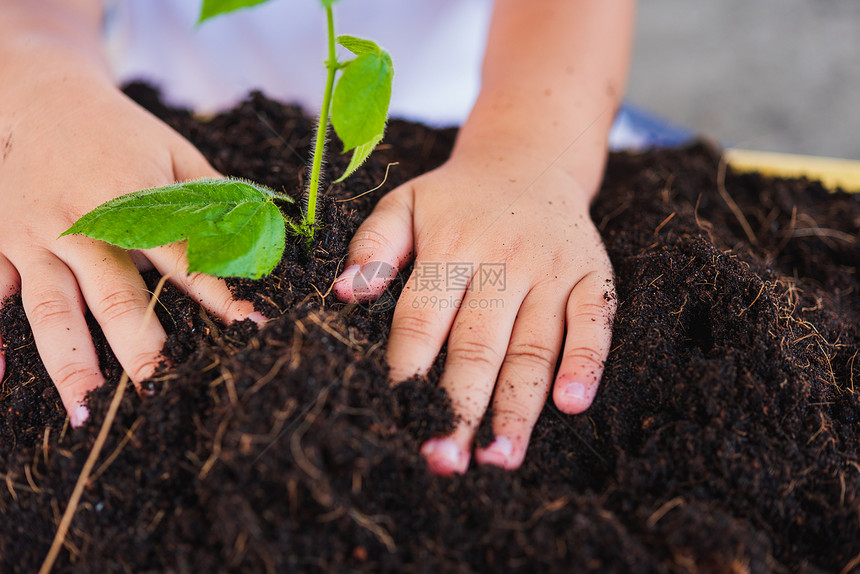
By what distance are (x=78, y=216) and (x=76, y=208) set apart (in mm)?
13

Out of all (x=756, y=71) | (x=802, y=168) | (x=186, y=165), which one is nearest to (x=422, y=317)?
(x=186, y=165)

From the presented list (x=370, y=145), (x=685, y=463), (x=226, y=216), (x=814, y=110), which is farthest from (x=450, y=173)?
(x=814, y=110)

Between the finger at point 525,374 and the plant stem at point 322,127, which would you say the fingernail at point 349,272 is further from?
the finger at point 525,374

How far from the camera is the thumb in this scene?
0.79 metres

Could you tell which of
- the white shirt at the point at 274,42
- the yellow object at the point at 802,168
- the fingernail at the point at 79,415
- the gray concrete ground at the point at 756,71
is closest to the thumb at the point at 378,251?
the fingernail at the point at 79,415

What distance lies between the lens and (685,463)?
670mm

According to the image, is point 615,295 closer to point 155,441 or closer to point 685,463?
point 685,463

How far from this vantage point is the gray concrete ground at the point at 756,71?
2.75m

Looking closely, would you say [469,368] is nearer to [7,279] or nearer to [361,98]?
[361,98]

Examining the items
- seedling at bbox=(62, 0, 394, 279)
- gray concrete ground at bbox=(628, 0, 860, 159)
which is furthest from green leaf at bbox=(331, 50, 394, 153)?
gray concrete ground at bbox=(628, 0, 860, 159)

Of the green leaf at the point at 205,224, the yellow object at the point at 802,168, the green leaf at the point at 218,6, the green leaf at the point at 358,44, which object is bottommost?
the yellow object at the point at 802,168

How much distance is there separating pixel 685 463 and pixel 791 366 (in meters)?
0.20

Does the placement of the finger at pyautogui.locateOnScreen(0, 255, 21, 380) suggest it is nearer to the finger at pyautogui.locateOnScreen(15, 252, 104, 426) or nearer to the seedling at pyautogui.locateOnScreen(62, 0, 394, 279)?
the finger at pyautogui.locateOnScreen(15, 252, 104, 426)

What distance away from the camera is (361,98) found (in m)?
0.60
